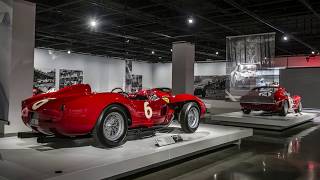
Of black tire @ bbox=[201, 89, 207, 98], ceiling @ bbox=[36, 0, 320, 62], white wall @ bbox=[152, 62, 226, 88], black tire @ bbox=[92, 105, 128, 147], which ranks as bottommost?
black tire @ bbox=[92, 105, 128, 147]

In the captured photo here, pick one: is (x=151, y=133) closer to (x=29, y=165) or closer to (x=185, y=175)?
(x=185, y=175)

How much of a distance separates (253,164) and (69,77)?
1558 centimetres

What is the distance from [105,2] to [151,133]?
4.23 meters

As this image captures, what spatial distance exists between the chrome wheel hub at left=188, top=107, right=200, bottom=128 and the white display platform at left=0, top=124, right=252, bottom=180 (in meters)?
0.59

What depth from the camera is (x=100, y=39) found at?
46.3 ft

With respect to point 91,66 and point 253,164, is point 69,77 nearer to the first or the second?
point 91,66

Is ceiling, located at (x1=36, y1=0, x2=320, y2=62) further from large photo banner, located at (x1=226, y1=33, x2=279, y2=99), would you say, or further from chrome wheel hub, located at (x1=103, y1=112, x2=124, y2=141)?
chrome wheel hub, located at (x1=103, y1=112, x2=124, y2=141)

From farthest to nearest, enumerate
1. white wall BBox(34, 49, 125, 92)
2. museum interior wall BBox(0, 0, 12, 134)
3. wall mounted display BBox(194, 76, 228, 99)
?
wall mounted display BBox(194, 76, 228, 99), white wall BBox(34, 49, 125, 92), museum interior wall BBox(0, 0, 12, 134)

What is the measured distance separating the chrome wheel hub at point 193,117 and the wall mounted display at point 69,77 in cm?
1376

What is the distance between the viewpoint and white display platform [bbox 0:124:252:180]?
323cm

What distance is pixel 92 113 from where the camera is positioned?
3.95 m

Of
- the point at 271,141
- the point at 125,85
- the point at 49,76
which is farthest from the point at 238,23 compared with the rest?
the point at 125,85

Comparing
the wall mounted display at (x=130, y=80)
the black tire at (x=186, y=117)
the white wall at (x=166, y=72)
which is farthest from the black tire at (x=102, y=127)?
the white wall at (x=166, y=72)

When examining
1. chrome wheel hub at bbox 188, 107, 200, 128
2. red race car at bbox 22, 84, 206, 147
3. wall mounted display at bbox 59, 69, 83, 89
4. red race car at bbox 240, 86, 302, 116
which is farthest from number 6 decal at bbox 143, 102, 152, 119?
wall mounted display at bbox 59, 69, 83, 89
